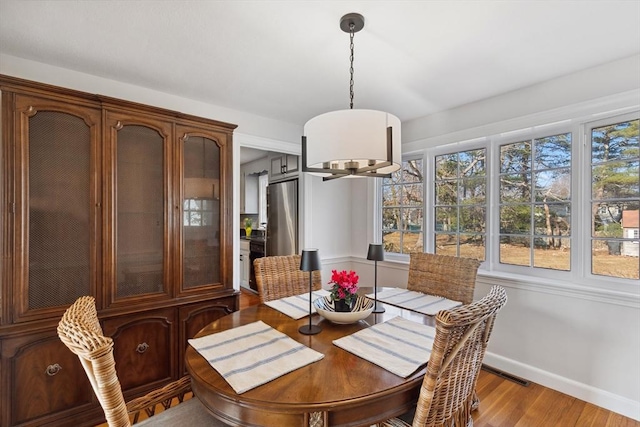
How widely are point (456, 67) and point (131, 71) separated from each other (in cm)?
239

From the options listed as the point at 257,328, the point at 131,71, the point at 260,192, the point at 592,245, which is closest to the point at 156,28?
the point at 131,71

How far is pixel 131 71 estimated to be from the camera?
2205mm

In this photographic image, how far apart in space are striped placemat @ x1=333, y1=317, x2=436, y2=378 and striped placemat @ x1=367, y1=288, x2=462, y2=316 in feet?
1.01

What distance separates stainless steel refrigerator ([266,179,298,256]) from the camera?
3852 mm

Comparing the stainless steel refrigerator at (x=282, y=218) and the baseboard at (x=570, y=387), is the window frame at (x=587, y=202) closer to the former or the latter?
the baseboard at (x=570, y=387)

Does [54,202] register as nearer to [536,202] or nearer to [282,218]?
[282,218]

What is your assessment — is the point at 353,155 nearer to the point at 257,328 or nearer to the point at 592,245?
the point at 257,328

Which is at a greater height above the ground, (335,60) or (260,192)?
(335,60)

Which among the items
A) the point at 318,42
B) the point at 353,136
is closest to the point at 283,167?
the point at 318,42

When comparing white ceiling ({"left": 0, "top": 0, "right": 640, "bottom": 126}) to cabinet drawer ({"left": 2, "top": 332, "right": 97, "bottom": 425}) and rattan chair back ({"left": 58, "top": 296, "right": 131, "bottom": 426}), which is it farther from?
cabinet drawer ({"left": 2, "top": 332, "right": 97, "bottom": 425})

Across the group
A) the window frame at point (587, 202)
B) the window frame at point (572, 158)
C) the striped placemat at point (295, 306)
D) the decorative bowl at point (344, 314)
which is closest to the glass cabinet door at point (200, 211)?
the striped placemat at point (295, 306)

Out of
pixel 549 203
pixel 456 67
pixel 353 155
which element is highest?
pixel 456 67

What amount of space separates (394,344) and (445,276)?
111 cm

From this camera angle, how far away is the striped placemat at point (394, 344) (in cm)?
118
